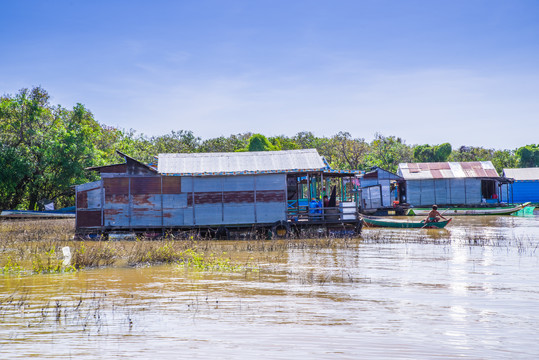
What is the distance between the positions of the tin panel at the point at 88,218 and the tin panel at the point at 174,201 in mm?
2695

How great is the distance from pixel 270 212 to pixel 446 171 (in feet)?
85.2

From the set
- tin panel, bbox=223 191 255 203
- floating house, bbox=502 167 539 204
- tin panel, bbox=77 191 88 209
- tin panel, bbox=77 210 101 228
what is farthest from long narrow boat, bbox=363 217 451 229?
floating house, bbox=502 167 539 204

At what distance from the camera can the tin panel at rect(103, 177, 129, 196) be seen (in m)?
20.1

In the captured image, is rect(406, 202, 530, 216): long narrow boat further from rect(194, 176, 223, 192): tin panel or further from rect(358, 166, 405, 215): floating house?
rect(194, 176, 223, 192): tin panel

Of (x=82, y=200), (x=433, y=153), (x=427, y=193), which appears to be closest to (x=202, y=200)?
(x=82, y=200)

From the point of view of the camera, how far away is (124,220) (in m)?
20.1

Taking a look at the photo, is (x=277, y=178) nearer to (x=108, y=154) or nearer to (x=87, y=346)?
(x=87, y=346)

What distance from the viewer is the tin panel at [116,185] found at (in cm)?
2009

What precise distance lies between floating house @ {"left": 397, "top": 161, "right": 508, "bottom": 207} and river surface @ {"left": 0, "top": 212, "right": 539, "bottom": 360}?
97.0ft

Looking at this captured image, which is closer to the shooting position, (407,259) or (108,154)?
(407,259)

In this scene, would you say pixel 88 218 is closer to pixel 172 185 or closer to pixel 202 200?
pixel 172 185

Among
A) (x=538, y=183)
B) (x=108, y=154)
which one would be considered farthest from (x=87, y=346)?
(x=538, y=183)

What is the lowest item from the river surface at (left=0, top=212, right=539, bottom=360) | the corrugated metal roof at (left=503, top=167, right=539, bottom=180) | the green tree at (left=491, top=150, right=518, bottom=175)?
the river surface at (left=0, top=212, right=539, bottom=360)

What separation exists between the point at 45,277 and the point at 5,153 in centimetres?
2843
